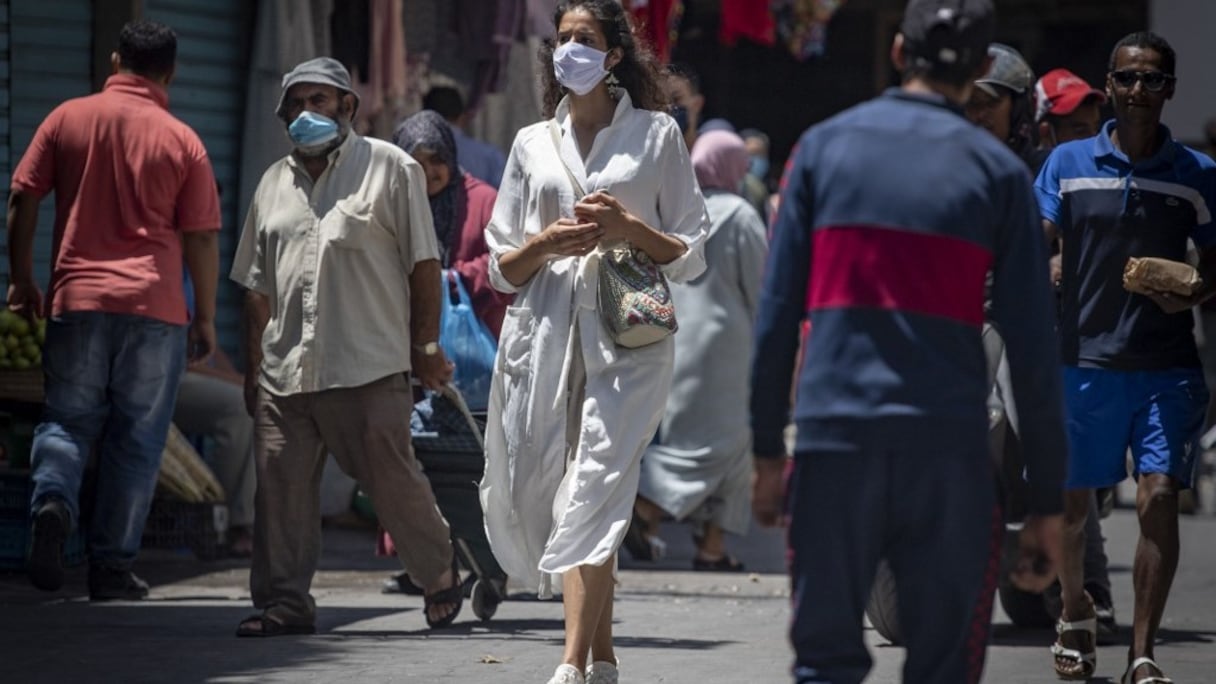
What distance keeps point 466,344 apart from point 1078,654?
2.91 metres

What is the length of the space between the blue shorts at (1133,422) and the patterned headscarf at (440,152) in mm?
2957

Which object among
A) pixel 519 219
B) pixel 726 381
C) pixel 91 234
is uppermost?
Answer: pixel 519 219

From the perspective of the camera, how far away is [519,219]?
7238 mm

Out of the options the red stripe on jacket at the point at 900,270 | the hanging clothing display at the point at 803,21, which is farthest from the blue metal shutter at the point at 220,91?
the red stripe on jacket at the point at 900,270

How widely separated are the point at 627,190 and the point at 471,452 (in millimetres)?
2284

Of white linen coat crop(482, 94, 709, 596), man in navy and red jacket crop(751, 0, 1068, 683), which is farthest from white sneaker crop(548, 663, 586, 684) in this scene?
man in navy and red jacket crop(751, 0, 1068, 683)

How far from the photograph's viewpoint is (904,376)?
468cm

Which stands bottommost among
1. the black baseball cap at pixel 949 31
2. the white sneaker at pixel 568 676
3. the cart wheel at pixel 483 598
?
the cart wheel at pixel 483 598

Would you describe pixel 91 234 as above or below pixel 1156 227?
below

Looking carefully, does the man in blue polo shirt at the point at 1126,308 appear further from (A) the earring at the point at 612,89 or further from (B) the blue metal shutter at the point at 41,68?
(B) the blue metal shutter at the point at 41,68

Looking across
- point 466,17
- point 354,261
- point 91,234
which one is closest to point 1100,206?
point 354,261

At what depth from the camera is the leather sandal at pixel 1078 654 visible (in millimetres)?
7668

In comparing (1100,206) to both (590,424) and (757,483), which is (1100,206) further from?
(757,483)

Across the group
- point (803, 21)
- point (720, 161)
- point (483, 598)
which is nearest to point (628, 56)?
point (483, 598)
